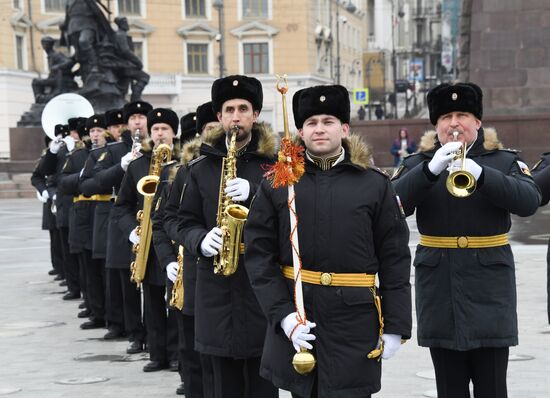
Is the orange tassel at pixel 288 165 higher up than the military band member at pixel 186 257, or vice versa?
the orange tassel at pixel 288 165

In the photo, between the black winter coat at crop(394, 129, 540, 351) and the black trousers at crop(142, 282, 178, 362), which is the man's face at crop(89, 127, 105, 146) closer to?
the black trousers at crop(142, 282, 178, 362)

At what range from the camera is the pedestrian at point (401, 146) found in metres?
33.8

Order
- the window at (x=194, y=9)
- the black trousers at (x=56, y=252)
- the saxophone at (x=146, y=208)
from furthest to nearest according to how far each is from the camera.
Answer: the window at (x=194, y=9)
the black trousers at (x=56, y=252)
the saxophone at (x=146, y=208)

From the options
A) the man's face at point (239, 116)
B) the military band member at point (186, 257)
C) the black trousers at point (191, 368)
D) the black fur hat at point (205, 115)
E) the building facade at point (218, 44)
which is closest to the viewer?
the man's face at point (239, 116)

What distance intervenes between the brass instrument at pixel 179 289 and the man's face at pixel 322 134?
2227mm

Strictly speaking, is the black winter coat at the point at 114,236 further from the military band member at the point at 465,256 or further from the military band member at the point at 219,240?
the military band member at the point at 465,256

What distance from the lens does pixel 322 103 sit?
553 centimetres

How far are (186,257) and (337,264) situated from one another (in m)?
2.00

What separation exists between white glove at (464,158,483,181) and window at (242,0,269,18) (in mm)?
72030

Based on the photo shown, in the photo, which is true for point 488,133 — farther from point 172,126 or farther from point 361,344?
point 172,126

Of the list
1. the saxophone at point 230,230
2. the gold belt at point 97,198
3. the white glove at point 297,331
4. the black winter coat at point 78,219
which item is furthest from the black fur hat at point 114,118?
the white glove at point 297,331

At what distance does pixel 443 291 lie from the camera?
6.53 meters

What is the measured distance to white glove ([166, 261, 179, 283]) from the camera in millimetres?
7914

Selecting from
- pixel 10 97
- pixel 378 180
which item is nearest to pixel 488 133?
pixel 378 180
